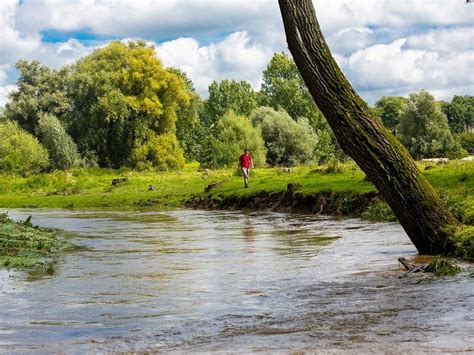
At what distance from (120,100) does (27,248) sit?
59.7 metres

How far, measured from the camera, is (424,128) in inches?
3821

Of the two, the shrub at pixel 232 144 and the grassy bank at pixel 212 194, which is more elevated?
the shrub at pixel 232 144

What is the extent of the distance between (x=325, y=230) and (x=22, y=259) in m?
9.06

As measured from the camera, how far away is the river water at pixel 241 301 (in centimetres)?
703

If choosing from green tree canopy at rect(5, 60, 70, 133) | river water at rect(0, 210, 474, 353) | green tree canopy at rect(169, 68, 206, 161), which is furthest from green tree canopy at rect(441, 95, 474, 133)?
river water at rect(0, 210, 474, 353)

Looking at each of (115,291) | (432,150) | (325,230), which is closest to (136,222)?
(325,230)

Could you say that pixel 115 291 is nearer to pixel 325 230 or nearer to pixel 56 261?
pixel 56 261

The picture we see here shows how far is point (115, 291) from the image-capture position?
11.1 meters

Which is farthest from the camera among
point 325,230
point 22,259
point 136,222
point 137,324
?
point 136,222

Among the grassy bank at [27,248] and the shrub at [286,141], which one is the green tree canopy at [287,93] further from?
the grassy bank at [27,248]

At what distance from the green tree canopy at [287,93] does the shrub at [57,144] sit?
4289 centimetres

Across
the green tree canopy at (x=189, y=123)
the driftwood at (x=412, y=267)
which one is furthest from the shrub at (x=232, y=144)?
the driftwood at (x=412, y=267)

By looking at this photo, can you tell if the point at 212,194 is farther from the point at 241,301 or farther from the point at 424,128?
the point at 424,128

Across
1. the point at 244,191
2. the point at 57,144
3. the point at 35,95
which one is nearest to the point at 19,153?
the point at 57,144
